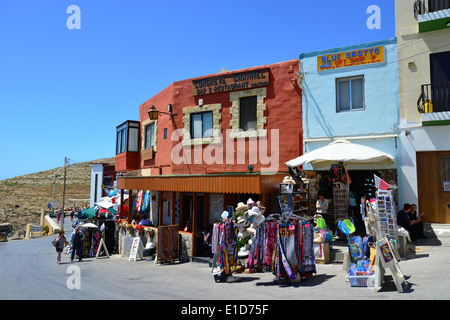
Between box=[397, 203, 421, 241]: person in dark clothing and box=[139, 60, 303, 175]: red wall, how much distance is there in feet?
15.1

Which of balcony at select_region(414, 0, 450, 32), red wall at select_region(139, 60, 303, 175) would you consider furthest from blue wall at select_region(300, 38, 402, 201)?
balcony at select_region(414, 0, 450, 32)

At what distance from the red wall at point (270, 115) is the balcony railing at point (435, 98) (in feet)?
14.4

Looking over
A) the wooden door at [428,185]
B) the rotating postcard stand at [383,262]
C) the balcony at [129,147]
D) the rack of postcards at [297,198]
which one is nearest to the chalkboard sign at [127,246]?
the balcony at [129,147]

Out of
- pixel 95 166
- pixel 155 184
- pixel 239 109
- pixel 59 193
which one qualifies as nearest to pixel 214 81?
pixel 239 109

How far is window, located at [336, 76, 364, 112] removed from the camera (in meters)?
12.8

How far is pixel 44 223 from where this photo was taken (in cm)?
4169

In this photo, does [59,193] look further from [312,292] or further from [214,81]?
[312,292]

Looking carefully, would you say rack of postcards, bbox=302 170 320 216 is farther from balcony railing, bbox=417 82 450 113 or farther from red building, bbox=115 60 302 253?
balcony railing, bbox=417 82 450 113

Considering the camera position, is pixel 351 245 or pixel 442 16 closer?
pixel 351 245

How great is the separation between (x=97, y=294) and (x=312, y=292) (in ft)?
17.0

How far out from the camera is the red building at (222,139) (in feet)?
44.9

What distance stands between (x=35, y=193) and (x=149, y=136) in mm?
66517

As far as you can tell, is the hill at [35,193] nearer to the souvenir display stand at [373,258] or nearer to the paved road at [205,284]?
the paved road at [205,284]

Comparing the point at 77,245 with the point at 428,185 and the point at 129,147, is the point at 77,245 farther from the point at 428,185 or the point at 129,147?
the point at 428,185
